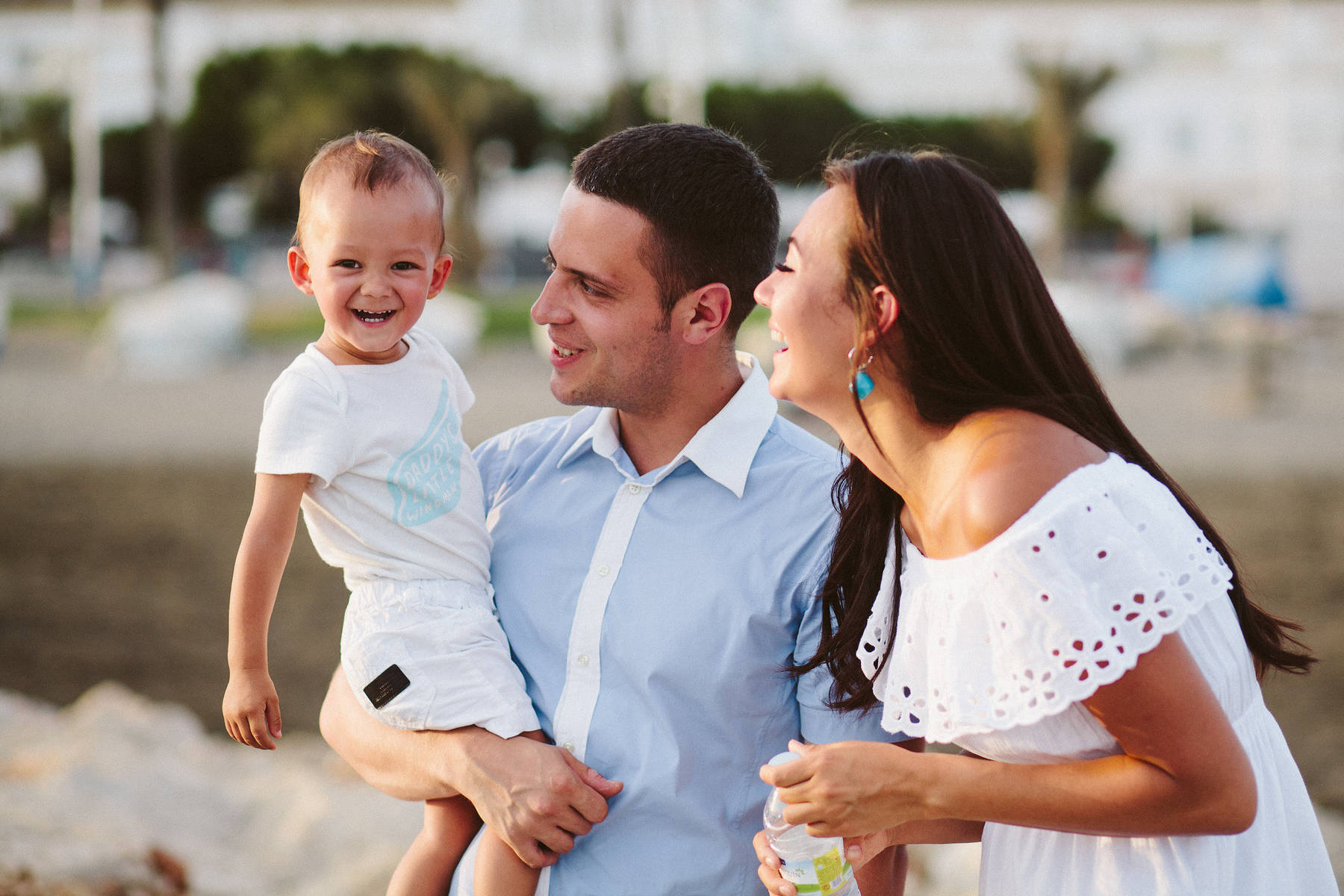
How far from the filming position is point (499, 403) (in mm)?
13062

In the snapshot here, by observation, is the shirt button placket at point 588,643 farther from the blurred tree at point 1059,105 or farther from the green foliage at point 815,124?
the green foliage at point 815,124

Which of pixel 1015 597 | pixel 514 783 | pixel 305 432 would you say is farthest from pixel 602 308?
pixel 1015 597

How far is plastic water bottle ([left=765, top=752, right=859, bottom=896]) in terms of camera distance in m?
1.85

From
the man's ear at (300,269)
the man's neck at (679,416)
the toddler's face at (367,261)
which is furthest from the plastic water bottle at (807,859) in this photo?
the man's ear at (300,269)

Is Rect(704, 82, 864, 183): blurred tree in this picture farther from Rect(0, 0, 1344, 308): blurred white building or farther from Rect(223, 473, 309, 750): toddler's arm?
Rect(223, 473, 309, 750): toddler's arm

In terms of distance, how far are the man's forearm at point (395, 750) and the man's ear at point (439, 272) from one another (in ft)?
2.58

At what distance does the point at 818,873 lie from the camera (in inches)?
72.8

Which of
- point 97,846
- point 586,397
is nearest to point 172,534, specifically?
point 97,846

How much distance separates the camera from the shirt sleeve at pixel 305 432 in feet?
7.14

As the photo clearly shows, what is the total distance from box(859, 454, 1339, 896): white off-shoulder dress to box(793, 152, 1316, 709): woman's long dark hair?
5.5 inches

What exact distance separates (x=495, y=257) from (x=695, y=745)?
115ft

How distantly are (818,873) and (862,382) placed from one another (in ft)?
2.38

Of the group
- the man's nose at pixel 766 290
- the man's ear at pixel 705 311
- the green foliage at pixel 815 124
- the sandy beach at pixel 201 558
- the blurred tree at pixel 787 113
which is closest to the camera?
the man's nose at pixel 766 290

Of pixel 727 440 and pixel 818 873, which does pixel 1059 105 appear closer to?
pixel 727 440
